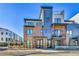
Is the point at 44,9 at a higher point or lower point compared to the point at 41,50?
higher

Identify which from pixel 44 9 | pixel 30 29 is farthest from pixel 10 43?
pixel 44 9

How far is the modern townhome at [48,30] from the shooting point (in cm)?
215

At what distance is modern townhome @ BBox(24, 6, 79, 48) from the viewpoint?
2148 millimetres

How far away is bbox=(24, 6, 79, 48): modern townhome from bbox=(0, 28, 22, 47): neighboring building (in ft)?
0.36

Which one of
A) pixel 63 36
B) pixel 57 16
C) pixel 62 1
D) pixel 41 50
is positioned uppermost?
pixel 62 1

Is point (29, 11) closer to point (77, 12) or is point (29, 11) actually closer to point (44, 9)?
point (44, 9)

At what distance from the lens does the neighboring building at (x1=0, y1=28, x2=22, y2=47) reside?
7.04ft

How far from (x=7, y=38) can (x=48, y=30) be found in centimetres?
41

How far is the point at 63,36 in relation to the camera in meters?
2.16

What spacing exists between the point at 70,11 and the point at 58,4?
0.14 meters

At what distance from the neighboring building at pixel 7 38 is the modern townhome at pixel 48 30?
0.11 metres

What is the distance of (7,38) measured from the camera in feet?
7.07

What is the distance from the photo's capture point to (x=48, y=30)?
7.09 feet

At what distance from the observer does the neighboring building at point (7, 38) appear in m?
2.15
